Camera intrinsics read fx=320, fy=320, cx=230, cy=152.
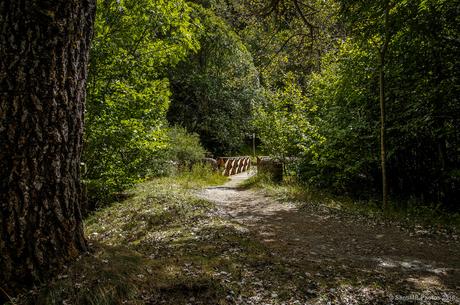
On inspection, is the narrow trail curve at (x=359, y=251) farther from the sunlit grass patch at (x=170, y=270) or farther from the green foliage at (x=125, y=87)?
the green foliage at (x=125, y=87)

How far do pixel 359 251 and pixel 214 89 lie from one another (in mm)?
18624

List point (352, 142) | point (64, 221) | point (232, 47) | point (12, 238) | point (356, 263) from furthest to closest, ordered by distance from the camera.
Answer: point (232, 47) → point (352, 142) → point (356, 263) → point (64, 221) → point (12, 238)

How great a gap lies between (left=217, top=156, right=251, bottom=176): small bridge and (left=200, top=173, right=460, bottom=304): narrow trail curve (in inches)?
401

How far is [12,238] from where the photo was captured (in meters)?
2.49

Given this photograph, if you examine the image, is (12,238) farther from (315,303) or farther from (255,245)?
(255,245)

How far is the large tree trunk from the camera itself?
8.07 feet

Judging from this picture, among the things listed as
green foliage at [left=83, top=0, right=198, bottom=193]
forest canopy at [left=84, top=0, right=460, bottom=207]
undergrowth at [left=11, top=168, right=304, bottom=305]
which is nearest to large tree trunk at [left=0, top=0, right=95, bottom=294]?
undergrowth at [left=11, top=168, right=304, bottom=305]

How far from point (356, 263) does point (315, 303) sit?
1642 millimetres

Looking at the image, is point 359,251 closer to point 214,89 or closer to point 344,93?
point 344,93

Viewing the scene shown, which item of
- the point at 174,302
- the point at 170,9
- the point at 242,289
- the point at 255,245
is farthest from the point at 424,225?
the point at 170,9

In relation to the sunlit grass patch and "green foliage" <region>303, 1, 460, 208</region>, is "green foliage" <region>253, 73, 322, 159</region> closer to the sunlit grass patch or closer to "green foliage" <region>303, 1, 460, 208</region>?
"green foliage" <region>303, 1, 460, 208</region>

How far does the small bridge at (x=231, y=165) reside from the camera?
18.4m

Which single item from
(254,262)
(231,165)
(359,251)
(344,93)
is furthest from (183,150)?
(254,262)

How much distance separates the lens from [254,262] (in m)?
3.64
